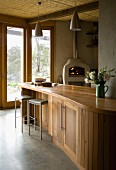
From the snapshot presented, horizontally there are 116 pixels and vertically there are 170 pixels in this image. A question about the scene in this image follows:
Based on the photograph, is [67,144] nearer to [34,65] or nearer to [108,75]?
[108,75]

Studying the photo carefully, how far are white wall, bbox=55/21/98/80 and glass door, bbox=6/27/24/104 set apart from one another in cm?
128

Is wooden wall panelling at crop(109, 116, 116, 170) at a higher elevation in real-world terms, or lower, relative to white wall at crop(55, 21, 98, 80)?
lower

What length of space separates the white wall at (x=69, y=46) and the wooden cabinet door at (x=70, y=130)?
14.9ft

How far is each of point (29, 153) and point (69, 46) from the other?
5.24 meters

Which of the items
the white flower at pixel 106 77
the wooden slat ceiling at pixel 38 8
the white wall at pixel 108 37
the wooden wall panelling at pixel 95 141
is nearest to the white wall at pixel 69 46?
the wooden slat ceiling at pixel 38 8

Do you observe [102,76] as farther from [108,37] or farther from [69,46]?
[69,46]

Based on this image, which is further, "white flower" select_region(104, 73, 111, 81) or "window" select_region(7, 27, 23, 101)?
"window" select_region(7, 27, 23, 101)

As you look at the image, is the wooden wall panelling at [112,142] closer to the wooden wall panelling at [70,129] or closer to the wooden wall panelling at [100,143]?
the wooden wall panelling at [100,143]

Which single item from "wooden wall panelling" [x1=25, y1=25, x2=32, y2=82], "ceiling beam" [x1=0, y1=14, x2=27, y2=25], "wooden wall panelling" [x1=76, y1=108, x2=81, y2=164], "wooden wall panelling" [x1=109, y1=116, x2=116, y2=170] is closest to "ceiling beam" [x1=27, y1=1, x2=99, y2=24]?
"ceiling beam" [x1=0, y1=14, x2=27, y2=25]

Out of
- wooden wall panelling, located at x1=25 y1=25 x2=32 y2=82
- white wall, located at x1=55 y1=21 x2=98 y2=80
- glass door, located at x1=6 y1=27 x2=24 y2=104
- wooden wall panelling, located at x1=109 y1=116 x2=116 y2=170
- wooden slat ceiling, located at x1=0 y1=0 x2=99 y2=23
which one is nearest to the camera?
wooden wall panelling, located at x1=109 y1=116 x2=116 y2=170

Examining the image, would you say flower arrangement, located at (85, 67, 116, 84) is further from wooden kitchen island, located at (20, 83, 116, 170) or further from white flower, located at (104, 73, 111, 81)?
wooden kitchen island, located at (20, 83, 116, 170)

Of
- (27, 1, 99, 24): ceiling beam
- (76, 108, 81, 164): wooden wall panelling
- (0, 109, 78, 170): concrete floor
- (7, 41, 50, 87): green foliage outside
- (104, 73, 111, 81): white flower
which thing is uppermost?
(27, 1, 99, 24): ceiling beam

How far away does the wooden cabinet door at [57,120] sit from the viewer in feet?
12.5

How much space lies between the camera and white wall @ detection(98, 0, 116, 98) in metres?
3.30
